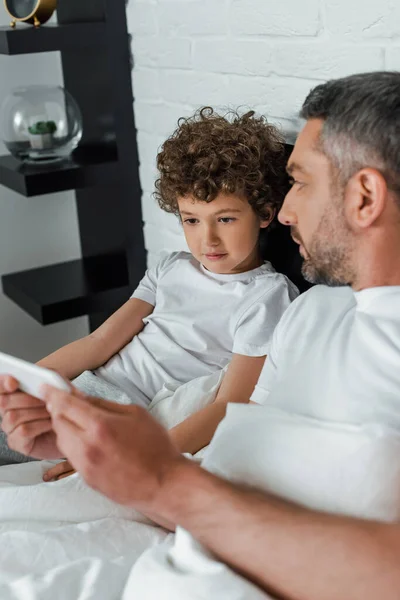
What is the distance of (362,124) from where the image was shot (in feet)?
3.85

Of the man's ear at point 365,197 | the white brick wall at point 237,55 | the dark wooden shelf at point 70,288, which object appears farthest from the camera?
the dark wooden shelf at point 70,288

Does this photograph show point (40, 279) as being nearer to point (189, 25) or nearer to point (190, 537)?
point (189, 25)

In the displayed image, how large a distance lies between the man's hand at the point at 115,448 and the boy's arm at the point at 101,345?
0.89 m

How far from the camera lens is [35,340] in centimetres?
275

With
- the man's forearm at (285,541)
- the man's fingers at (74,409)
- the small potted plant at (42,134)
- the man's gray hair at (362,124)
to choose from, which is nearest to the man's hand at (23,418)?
the man's fingers at (74,409)

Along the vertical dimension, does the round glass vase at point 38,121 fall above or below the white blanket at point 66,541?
above

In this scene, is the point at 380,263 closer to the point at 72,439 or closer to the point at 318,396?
the point at 318,396

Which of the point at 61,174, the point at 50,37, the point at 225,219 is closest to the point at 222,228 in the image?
the point at 225,219

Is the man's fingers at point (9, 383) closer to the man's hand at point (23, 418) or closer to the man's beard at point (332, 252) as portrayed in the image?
the man's hand at point (23, 418)

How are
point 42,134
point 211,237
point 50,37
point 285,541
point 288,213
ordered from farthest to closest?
point 42,134
point 50,37
point 211,237
point 288,213
point 285,541

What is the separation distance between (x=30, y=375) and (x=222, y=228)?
0.71 metres

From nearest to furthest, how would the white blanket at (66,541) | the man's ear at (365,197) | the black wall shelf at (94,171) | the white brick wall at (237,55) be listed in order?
1. the white blanket at (66,541)
2. the man's ear at (365,197)
3. the white brick wall at (237,55)
4. the black wall shelf at (94,171)

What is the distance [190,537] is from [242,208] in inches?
32.6

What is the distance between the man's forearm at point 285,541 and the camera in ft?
2.97
